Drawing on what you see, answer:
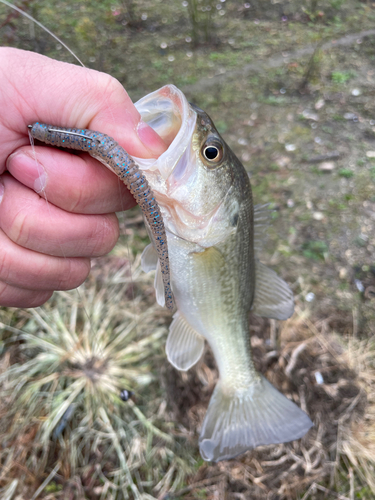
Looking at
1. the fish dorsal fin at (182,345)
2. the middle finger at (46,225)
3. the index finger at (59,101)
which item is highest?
the index finger at (59,101)

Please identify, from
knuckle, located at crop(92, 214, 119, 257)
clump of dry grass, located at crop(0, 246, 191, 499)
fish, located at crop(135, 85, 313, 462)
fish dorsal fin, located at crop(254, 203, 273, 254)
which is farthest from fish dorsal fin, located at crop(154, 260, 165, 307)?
clump of dry grass, located at crop(0, 246, 191, 499)

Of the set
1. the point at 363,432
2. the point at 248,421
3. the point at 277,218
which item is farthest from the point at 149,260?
the point at 277,218

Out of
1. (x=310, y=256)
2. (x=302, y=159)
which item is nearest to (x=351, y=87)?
(x=302, y=159)

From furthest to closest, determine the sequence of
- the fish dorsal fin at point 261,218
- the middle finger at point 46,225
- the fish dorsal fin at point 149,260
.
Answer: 1. the fish dorsal fin at point 261,218
2. the fish dorsal fin at point 149,260
3. the middle finger at point 46,225

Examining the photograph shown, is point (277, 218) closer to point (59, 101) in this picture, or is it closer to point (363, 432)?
point (363, 432)

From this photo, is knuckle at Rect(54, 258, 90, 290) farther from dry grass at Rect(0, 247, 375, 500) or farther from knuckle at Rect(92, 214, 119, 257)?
dry grass at Rect(0, 247, 375, 500)

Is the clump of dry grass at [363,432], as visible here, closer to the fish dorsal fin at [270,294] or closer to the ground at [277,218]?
the ground at [277,218]

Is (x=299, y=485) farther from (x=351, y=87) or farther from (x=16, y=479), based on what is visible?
(x=351, y=87)

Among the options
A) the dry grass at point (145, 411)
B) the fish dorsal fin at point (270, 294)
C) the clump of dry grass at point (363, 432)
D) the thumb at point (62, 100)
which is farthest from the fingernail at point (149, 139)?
the clump of dry grass at point (363, 432)
